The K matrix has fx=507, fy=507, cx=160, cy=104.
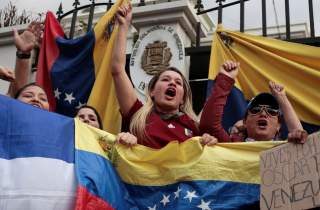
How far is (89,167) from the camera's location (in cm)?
267

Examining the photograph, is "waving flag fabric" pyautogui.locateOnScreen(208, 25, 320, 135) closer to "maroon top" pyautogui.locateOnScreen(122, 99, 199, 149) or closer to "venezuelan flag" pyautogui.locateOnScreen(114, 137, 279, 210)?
"maroon top" pyautogui.locateOnScreen(122, 99, 199, 149)

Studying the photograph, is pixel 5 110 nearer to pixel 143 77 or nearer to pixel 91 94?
pixel 91 94

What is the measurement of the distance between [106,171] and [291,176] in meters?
1.05

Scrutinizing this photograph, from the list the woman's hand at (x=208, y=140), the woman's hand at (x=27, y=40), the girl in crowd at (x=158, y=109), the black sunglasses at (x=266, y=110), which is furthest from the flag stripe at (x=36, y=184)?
the woman's hand at (x=27, y=40)

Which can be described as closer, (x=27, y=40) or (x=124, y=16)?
(x=124, y=16)

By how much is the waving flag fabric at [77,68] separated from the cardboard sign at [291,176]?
7.88 ft

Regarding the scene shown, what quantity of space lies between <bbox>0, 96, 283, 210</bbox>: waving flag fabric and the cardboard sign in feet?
1.22

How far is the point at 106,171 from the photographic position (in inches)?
108

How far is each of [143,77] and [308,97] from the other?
63.1 inches

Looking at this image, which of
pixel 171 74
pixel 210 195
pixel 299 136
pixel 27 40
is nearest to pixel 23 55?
pixel 27 40

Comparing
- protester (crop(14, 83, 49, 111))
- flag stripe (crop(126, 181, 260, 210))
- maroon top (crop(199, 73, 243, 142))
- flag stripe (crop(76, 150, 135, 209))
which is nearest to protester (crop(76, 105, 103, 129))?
protester (crop(14, 83, 49, 111))

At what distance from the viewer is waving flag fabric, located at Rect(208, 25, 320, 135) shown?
161 inches

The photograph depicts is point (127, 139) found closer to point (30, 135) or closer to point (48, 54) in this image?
point (30, 135)

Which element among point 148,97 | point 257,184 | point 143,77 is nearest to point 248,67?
point 143,77
